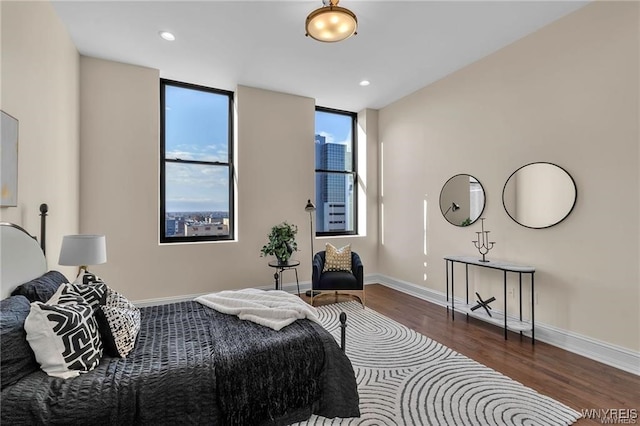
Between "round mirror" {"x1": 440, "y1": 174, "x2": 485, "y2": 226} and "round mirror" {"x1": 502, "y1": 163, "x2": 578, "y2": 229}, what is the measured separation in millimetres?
373

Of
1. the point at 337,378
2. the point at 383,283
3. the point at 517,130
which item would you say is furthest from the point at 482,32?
the point at 383,283

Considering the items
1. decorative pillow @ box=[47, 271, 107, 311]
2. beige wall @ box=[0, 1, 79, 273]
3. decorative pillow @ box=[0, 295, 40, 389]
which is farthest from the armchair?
decorative pillow @ box=[0, 295, 40, 389]

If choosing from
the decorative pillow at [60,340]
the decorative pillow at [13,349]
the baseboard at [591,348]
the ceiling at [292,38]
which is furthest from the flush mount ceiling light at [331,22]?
the baseboard at [591,348]

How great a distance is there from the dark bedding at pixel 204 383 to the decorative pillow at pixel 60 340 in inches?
2.3

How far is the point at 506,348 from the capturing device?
301cm

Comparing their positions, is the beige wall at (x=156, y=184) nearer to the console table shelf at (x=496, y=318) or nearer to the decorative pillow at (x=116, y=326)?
the decorative pillow at (x=116, y=326)

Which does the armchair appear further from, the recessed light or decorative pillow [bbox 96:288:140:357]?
the recessed light

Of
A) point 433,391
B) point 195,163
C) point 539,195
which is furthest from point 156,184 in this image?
point 539,195

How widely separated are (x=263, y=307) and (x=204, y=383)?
2.56 feet

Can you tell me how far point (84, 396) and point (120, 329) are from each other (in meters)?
0.46

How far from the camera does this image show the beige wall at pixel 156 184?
3.89 m

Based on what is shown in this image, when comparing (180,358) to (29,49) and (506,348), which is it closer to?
(29,49)

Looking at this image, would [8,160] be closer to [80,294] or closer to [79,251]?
[79,251]

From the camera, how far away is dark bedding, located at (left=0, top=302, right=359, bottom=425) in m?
1.40
